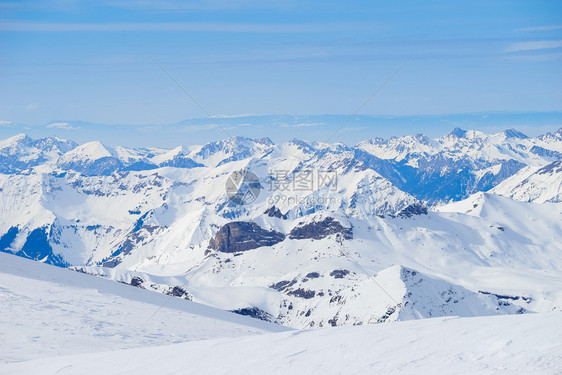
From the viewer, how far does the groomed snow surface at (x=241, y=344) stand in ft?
59.6

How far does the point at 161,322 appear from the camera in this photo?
37.5m

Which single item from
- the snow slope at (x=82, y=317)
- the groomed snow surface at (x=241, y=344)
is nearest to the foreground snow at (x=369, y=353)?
the groomed snow surface at (x=241, y=344)

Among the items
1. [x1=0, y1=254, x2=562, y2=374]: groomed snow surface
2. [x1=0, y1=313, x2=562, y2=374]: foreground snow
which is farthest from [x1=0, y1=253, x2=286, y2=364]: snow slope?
[x1=0, y1=313, x2=562, y2=374]: foreground snow

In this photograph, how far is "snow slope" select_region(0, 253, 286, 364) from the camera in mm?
29281

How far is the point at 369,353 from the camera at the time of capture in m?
19.9

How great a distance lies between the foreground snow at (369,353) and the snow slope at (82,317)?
190 inches

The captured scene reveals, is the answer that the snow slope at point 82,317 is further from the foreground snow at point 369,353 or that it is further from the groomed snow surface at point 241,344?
the foreground snow at point 369,353

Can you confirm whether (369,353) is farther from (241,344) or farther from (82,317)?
(82,317)

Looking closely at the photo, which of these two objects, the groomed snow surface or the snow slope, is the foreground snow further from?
the snow slope

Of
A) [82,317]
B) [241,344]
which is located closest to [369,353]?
[241,344]

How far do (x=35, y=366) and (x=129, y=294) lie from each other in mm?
22990

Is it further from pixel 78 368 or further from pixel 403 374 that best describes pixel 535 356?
pixel 78 368

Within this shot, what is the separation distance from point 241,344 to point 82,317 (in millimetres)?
15004

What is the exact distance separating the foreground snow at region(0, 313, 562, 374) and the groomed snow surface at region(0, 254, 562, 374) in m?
0.04
